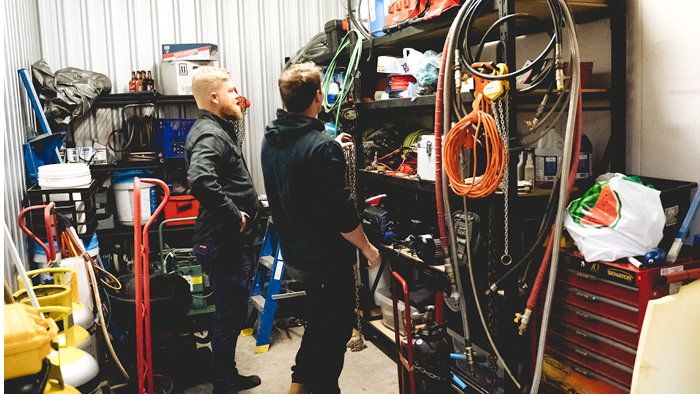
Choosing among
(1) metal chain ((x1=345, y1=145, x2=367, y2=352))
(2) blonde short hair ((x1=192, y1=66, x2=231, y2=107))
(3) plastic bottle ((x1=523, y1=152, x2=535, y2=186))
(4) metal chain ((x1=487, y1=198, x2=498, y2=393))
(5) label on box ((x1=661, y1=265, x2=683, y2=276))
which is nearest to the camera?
(5) label on box ((x1=661, y1=265, x2=683, y2=276))

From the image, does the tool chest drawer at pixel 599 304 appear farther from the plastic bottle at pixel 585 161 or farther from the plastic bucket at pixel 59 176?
the plastic bucket at pixel 59 176

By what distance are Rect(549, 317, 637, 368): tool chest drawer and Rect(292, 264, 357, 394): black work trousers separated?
104 centimetres

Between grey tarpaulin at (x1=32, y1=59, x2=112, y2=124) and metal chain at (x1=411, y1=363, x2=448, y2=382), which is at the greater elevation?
grey tarpaulin at (x1=32, y1=59, x2=112, y2=124)

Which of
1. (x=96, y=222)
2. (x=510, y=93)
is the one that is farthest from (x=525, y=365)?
(x=96, y=222)

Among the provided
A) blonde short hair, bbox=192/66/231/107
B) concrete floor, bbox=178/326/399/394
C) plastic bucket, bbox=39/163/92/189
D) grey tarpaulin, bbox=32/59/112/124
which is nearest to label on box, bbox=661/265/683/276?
concrete floor, bbox=178/326/399/394

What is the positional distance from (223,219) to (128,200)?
1966mm

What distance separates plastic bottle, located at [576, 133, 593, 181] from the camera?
283 centimetres

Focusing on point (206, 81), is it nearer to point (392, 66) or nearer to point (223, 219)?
point (223, 219)

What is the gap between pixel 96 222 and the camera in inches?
162

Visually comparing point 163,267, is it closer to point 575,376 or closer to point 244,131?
point 244,131

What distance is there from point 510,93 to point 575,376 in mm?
1414

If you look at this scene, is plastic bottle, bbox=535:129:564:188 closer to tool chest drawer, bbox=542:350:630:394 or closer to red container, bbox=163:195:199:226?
tool chest drawer, bbox=542:350:630:394

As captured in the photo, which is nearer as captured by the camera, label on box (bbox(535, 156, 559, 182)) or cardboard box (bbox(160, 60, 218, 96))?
label on box (bbox(535, 156, 559, 182))

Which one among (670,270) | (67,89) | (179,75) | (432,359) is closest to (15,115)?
(67,89)
